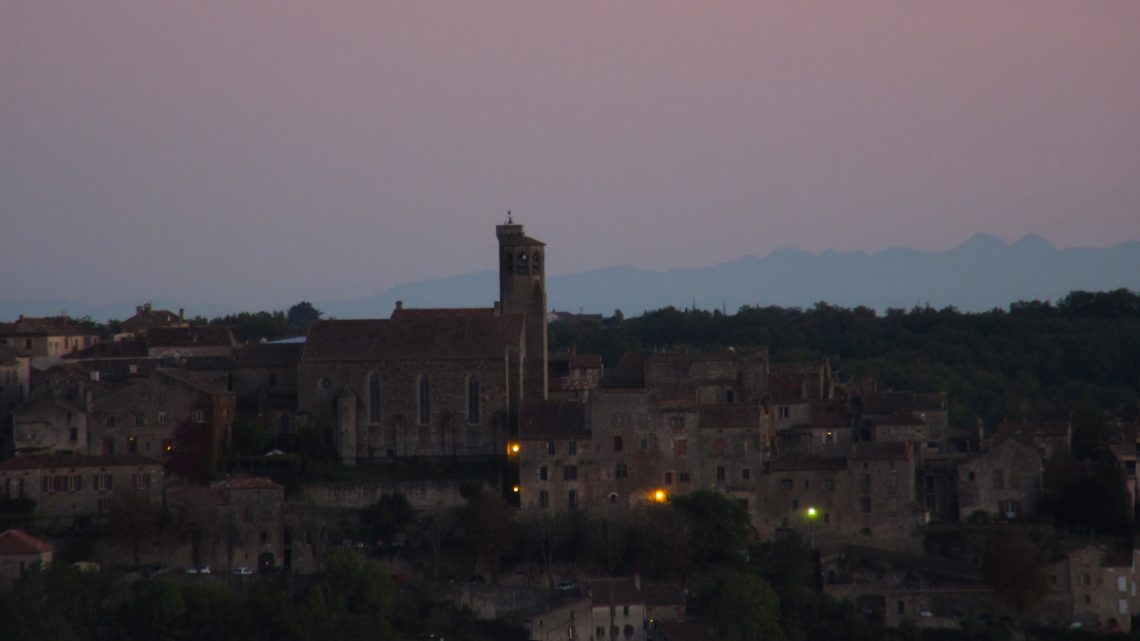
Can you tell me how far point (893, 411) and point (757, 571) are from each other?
26.5 feet

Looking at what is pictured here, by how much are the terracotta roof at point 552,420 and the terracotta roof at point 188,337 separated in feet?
47.4

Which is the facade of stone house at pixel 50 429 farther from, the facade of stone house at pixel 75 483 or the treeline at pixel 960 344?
the treeline at pixel 960 344

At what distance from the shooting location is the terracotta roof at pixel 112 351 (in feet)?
239

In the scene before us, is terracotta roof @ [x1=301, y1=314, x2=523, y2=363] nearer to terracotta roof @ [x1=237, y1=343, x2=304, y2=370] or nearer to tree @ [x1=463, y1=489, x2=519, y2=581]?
terracotta roof @ [x1=237, y1=343, x2=304, y2=370]

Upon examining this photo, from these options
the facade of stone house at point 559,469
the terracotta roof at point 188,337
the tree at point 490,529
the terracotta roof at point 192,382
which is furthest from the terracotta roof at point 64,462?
the terracotta roof at point 188,337

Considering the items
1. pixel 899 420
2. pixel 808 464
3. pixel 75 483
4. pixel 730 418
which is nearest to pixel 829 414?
pixel 899 420

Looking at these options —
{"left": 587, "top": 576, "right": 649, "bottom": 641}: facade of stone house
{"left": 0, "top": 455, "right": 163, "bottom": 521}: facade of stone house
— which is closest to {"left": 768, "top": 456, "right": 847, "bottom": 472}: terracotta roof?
{"left": 587, "top": 576, "right": 649, "bottom": 641}: facade of stone house

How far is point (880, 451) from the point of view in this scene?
2459 inches

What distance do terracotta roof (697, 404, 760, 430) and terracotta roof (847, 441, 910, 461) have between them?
9.52 ft

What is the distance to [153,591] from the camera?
58.6 m

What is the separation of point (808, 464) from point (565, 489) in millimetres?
6956

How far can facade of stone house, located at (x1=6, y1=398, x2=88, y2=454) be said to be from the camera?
6425 centimetres

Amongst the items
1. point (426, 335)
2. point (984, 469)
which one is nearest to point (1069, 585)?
point (984, 469)

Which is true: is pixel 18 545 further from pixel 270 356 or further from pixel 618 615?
pixel 618 615
